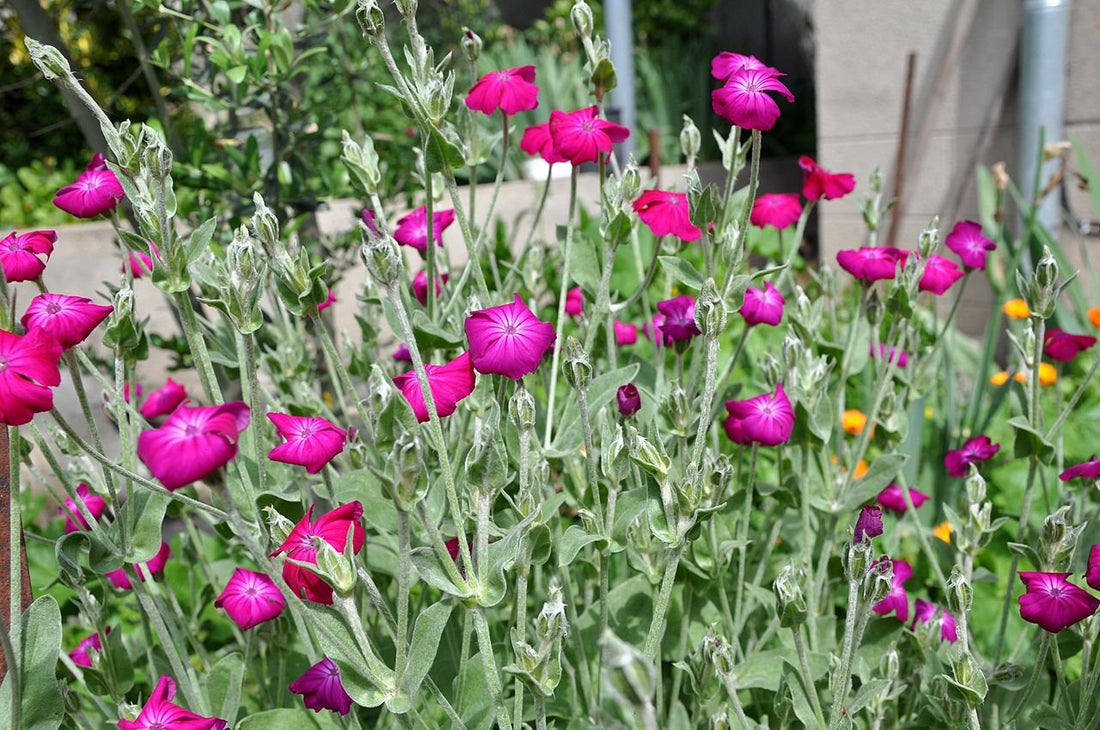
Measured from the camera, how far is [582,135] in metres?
0.93

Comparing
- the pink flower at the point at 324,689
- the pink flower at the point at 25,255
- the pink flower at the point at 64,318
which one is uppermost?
the pink flower at the point at 25,255

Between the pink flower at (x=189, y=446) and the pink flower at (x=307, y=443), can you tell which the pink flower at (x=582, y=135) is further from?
the pink flower at (x=189, y=446)

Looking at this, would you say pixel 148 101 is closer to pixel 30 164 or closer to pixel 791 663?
pixel 30 164

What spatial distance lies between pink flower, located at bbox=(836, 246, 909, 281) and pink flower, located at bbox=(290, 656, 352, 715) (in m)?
0.70

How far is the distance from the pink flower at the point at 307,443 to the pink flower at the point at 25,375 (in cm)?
19

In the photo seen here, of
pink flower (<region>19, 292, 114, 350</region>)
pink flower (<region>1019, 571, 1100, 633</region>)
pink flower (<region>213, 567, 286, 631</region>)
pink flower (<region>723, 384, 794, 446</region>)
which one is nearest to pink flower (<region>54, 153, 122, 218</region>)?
pink flower (<region>19, 292, 114, 350</region>)

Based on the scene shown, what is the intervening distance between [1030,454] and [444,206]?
1.28 meters

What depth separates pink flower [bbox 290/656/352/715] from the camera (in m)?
0.81

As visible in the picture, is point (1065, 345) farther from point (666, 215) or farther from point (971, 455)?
point (666, 215)

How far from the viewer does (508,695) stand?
993 mm

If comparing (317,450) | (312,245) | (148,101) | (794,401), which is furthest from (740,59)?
(148,101)

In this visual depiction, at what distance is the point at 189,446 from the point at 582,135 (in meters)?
0.53

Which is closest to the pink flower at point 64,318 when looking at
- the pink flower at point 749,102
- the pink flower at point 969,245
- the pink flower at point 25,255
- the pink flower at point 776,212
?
the pink flower at point 25,255

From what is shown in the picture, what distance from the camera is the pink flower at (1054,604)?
779mm
